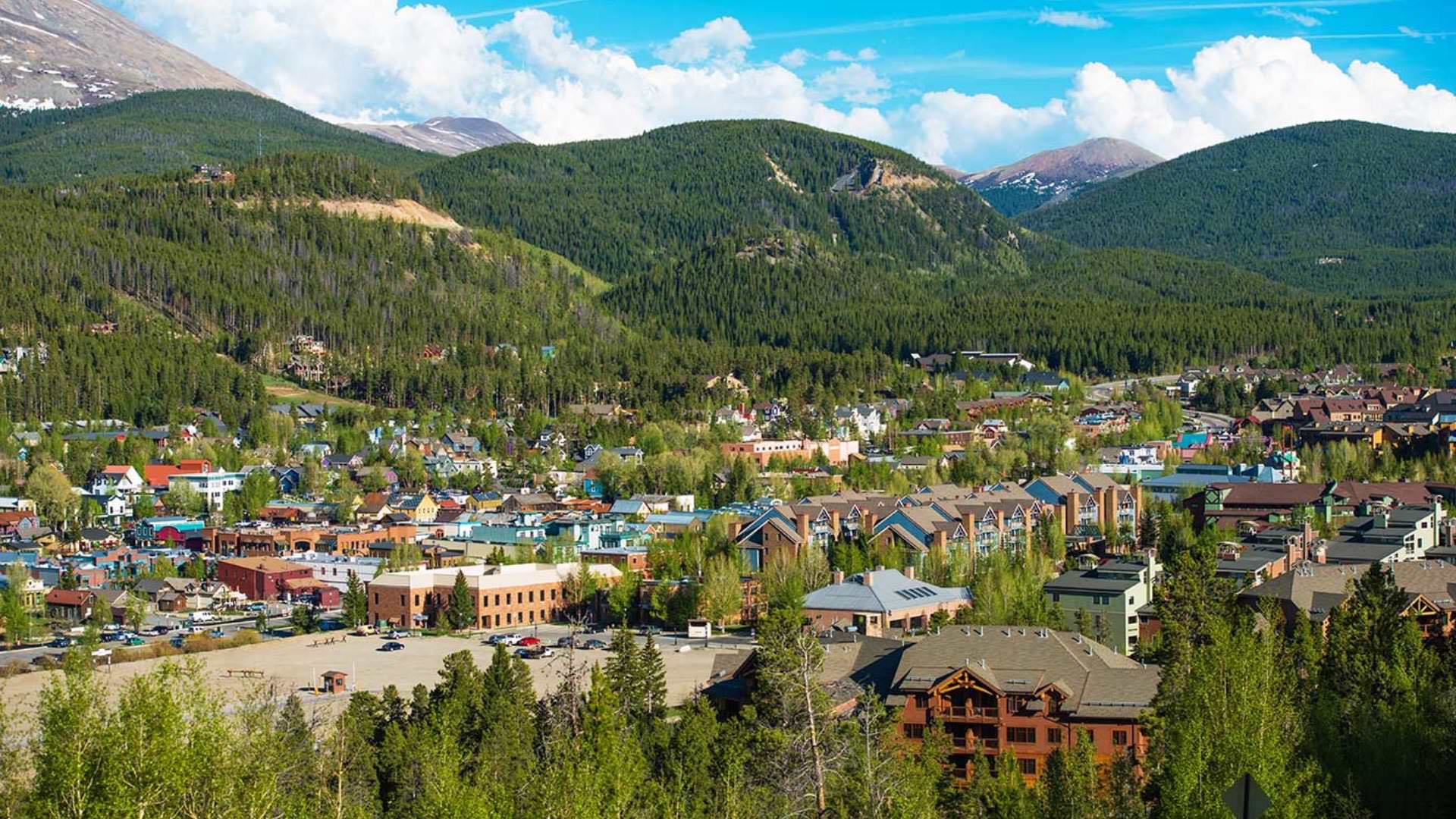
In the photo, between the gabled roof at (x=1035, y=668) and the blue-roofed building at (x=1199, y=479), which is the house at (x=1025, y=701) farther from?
the blue-roofed building at (x=1199, y=479)

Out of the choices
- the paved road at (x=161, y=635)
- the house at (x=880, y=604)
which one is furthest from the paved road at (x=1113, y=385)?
the paved road at (x=161, y=635)

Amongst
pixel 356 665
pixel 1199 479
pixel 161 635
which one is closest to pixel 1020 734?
pixel 356 665

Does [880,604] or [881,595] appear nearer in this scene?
[880,604]

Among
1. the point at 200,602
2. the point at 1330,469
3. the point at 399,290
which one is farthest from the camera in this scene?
the point at 399,290

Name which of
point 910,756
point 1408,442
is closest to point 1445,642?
point 910,756

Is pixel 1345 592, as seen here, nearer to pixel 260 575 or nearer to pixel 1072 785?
pixel 1072 785

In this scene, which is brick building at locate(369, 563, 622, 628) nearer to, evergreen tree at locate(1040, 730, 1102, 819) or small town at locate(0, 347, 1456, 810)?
small town at locate(0, 347, 1456, 810)

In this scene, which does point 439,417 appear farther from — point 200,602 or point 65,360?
point 200,602
